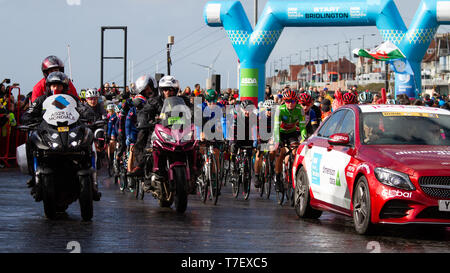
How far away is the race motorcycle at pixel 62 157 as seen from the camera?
38.9 feet

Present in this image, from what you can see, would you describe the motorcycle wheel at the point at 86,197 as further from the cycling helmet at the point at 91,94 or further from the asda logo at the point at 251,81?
the asda logo at the point at 251,81

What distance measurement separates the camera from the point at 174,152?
13836mm

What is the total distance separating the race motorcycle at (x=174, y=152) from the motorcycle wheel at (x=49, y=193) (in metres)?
2.04

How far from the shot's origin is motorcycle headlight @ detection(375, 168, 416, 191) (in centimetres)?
1052

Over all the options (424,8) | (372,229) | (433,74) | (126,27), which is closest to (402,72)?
(424,8)

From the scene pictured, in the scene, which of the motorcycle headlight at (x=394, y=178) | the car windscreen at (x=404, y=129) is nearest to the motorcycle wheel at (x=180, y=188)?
the car windscreen at (x=404, y=129)

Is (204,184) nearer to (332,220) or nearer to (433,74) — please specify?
(332,220)

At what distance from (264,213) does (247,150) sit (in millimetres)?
3775

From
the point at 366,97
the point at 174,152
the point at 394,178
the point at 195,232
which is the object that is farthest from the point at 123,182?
the point at 394,178

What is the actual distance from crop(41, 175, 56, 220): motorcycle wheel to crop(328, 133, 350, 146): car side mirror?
3.39 m

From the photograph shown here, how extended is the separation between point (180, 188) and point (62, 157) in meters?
2.10

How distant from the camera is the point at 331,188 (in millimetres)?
12125

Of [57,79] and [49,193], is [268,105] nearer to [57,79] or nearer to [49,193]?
[57,79]

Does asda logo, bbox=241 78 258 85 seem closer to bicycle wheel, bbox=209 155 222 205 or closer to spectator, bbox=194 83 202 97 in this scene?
spectator, bbox=194 83 202 97
